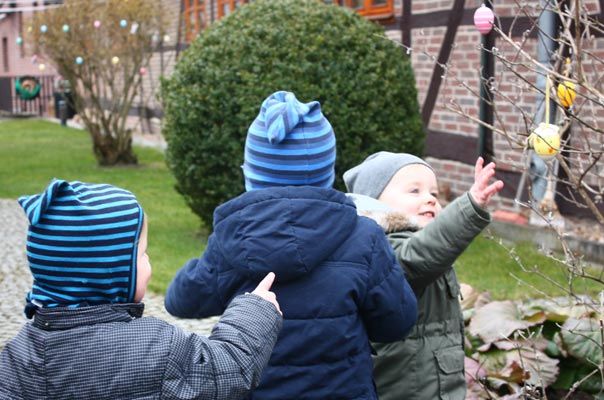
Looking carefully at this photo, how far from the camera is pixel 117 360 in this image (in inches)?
79.4

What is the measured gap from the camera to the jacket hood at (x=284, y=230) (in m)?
2.46

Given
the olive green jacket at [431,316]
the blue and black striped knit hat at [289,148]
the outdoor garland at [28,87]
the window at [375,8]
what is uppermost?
the blue and black striped knit hat at [289,148]

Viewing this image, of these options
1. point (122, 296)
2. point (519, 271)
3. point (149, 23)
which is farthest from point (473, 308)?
point (149, 23)

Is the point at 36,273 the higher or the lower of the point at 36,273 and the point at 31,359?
the higher

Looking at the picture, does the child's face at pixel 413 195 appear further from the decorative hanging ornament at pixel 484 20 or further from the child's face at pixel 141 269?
the child's face at pixel 141 269

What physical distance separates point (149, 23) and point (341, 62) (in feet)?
24.9

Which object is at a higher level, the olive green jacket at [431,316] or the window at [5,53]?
the olive green jacket at [431,316]

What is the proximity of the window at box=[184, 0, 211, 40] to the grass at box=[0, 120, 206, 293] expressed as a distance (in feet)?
7.35

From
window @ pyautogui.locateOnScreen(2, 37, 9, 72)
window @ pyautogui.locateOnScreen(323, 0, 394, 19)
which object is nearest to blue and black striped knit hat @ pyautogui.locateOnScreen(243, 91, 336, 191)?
window @ pyautogui.locateOnScreen(323, 0, 394, 19)

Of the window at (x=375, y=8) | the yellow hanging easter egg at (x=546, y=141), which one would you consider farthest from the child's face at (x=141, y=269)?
the window at (x=375, y=8)

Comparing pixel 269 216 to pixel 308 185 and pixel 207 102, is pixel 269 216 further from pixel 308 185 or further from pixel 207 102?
pixel 207 102

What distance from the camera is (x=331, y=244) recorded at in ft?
8.18

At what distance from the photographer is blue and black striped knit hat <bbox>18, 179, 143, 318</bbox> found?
2.07m

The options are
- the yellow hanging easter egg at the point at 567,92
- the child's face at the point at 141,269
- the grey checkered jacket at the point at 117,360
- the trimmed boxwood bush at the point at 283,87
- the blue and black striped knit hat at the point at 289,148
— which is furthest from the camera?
the trimmed boxwood bush at the point at 283,87
